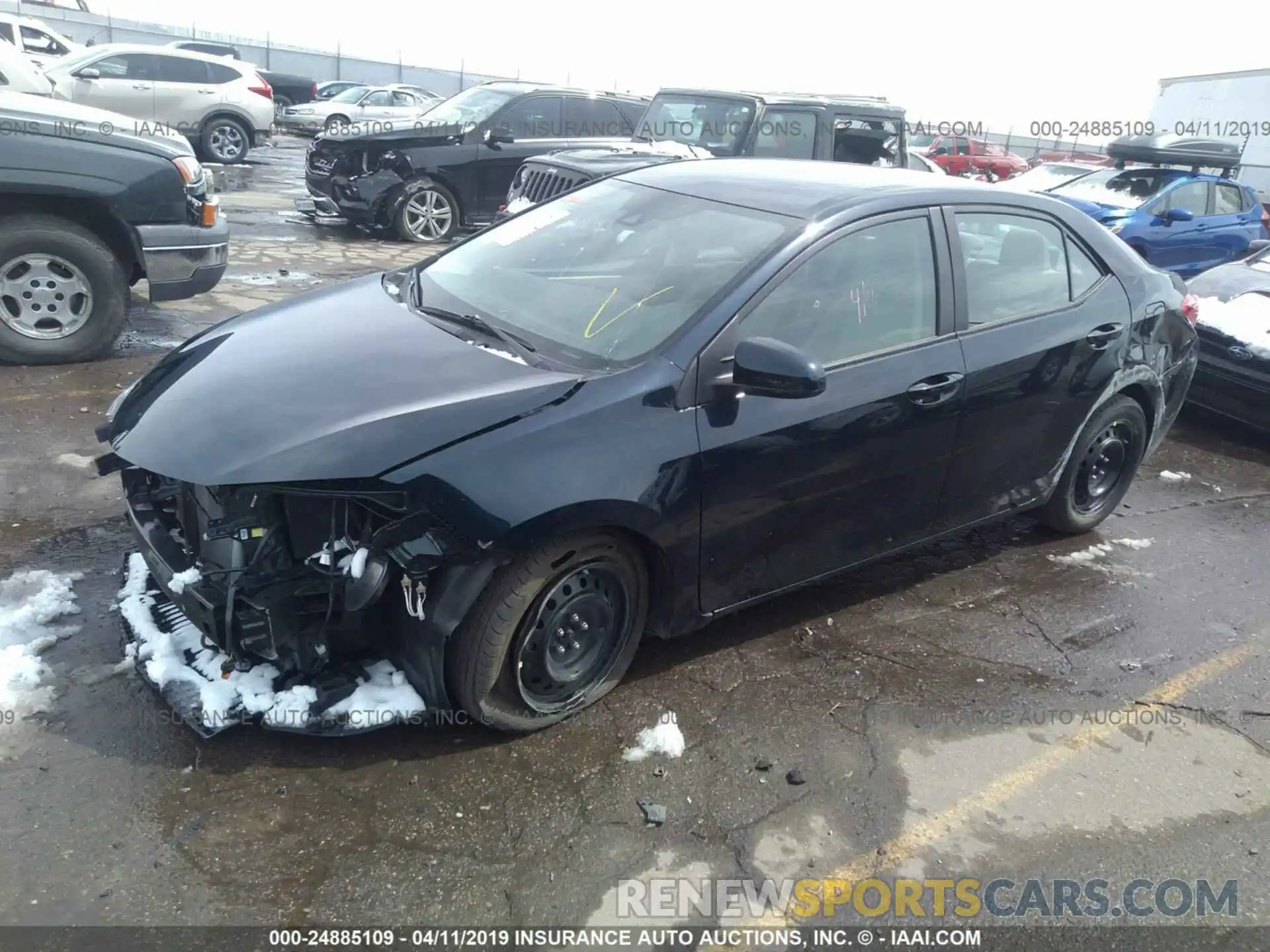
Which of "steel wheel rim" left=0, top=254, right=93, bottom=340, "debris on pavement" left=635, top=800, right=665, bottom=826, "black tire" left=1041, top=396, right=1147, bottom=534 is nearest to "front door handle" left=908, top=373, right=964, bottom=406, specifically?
"black tire" left=1041, top=396, right=1147, bottom=534

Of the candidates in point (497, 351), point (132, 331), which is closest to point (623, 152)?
point (132, 331)

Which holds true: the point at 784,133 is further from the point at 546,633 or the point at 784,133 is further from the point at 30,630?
the point at 30,630

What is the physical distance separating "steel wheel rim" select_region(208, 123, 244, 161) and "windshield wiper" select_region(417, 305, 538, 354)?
15653mm

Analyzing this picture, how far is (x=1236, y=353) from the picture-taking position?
6.43 meters

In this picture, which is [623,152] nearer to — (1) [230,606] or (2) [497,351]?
(2) [497,351]

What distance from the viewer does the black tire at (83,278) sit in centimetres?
532

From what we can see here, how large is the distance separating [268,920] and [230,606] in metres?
0.82

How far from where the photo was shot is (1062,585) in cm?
430

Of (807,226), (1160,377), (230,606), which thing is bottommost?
(230,606)

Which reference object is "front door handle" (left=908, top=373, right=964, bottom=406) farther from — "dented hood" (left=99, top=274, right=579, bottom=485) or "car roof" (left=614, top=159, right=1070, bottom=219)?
"dented hood" (left=99, top=274, right=579, bottom=485)

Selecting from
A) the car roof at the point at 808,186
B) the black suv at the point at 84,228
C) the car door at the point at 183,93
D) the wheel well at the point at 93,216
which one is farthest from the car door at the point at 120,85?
the car roof at the point at 808,186

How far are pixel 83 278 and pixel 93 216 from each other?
39cm

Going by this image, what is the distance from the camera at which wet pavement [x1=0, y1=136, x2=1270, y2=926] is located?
2.41 meters

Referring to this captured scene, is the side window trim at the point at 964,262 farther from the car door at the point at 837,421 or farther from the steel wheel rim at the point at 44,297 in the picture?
the steel wheel rim at the point at 44,297
